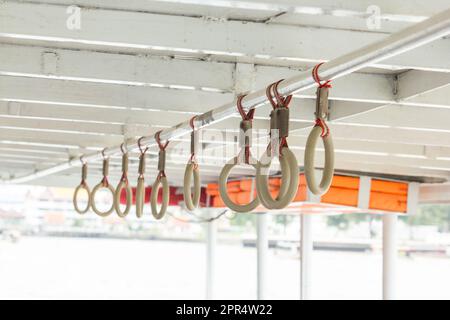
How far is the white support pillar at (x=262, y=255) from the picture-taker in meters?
9.71

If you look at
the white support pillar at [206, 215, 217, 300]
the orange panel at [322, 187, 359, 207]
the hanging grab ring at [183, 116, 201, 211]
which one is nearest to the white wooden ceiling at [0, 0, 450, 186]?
the hanging grab ring at [183, 116, 201, 211]

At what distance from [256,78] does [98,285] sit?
18348mm

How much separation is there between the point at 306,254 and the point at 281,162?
23.8 feet

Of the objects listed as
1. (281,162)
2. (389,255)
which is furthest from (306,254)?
(281,162)

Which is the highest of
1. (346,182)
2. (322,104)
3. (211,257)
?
(322,104)

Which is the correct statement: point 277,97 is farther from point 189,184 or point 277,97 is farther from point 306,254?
point 306,254

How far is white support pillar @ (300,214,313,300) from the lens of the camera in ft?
30.5

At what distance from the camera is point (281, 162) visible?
2195 millimetres

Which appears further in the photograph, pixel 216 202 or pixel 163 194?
pixel 216 202

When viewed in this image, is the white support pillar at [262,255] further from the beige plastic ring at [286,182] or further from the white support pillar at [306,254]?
the beige plastic ring at [286,182]

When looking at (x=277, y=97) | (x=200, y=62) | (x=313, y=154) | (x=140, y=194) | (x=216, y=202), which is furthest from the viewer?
(x=216, y=202)

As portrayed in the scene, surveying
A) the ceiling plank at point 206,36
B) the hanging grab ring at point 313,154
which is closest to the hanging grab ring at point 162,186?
the ceiling plank at point 206,36
